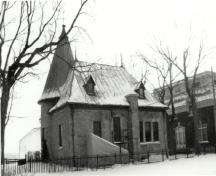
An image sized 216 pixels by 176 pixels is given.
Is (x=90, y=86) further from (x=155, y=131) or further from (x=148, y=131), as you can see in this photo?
(x=155, y=131)

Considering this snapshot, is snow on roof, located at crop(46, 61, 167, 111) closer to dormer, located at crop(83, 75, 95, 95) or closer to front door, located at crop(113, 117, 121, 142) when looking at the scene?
dormer, located at crop(83, 75, 95, 95)

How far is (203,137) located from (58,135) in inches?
664

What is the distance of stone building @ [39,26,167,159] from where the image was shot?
26.9 m

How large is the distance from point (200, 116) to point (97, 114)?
14.9 m

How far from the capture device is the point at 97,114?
28125 millimetres

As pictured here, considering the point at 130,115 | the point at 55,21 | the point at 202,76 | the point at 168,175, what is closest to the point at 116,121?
the point at 130,115

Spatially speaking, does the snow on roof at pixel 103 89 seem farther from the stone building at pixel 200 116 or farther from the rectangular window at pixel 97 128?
the stone building at pixel 200 116

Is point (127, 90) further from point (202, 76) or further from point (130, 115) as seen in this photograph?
point (202, 76)

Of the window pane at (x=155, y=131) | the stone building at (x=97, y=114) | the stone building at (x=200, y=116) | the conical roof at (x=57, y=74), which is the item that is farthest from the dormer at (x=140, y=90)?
the stone building at (x=200, y=116)

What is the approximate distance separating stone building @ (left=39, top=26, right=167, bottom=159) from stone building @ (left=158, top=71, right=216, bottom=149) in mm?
7274

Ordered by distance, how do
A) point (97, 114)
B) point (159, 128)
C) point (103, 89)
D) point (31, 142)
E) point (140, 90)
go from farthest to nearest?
point (31, 142) → point (140, 90) → point (159, 128) → point (103, 89) → point (97, 114)

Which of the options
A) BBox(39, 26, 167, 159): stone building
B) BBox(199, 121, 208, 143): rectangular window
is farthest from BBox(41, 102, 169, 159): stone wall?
BBox(199, 121, 208, 143): rectangular window

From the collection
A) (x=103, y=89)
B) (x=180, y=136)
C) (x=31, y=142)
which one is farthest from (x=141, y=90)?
(x=31, y=142)

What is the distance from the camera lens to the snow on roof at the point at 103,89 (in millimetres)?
27625
